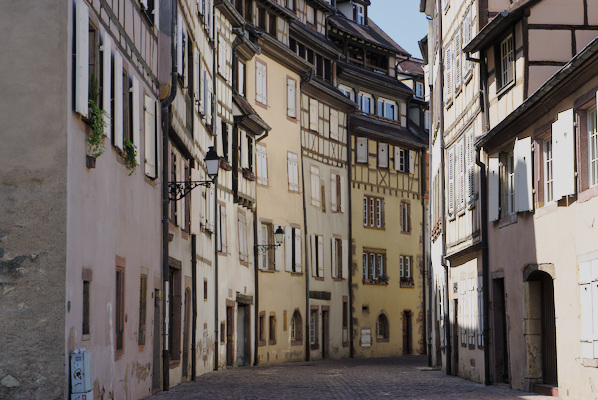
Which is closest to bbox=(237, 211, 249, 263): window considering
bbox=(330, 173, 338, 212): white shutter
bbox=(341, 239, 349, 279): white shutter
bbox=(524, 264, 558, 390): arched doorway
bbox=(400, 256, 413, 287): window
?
bbox=(330, 173, 338, 212): white shutter

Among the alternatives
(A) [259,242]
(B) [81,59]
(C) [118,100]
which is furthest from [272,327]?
(B) [81,59]

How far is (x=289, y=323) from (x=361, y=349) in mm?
7340

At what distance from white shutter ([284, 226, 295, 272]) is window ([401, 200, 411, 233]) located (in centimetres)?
1099

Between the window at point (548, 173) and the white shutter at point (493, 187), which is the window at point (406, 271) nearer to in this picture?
the white shutter at point (493, 187)

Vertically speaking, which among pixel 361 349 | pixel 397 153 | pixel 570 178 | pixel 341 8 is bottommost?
pixel 361 349

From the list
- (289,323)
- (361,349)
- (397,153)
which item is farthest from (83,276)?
(397,153)

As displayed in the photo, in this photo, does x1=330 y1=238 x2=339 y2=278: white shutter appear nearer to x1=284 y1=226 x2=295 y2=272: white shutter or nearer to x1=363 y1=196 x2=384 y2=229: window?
x1=363 y1=196 x2=384 y2=229: window

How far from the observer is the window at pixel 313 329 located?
4028 centimetres

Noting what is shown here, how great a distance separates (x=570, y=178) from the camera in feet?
51.6

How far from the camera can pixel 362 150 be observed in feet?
152

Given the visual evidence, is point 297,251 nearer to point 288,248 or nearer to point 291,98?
point 288,248

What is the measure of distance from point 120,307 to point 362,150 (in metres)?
31.4

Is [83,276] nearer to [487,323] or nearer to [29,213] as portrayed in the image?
[29,213]

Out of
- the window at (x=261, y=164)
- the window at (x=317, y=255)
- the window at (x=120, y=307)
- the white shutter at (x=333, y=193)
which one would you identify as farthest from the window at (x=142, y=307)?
the white shutter at (x=333, y=193)
